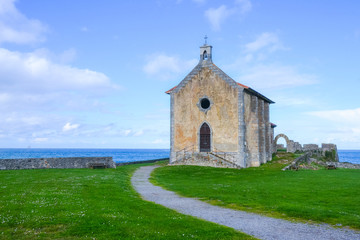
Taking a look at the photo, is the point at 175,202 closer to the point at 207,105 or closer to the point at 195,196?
Result: the point at 195,196

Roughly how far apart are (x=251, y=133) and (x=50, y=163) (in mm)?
23485

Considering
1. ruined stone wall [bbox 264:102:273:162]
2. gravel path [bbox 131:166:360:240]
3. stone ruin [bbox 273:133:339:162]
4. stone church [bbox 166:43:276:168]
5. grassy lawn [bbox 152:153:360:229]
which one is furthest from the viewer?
stone ruin [bbox 273:133:339:162]

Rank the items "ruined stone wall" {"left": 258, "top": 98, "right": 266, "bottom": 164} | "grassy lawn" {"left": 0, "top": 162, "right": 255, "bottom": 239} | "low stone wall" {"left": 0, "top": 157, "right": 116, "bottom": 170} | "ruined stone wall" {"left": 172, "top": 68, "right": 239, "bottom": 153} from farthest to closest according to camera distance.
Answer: "ruined stone wall" {"left": 258, "top": 98, "right": 266, "bottom": 164}, "ruined stone wall" {"left": 172, "top": 68, "right": 239, "bottom": 153}, "low stone wall" {"left": 0, "top": 157, "right": 116, "bottom": 170}, "grassy lawn" {"left": 0, "top": 162, "right": 255, "bottom": 239}

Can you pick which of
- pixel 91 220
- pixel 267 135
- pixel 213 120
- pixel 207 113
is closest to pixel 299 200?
pixel 91 220

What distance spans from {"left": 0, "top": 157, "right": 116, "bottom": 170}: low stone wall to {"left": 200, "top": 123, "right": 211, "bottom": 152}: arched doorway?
432 inches

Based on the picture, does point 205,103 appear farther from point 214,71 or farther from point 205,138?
point 205,138

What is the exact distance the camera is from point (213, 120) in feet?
127

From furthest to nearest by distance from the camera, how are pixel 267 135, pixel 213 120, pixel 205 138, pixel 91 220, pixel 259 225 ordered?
pixel 267 135 < pixel 205 138 < pixel 213 120 < pixel 259 225 < pixel 91 220

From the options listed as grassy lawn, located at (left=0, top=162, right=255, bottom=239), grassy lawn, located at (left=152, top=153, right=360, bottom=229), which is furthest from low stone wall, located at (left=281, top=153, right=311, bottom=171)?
grassy lawn, located at (left=0, top=162, right=255, bottom=239)

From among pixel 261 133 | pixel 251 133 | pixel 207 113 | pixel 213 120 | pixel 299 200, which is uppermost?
pixel 207 113

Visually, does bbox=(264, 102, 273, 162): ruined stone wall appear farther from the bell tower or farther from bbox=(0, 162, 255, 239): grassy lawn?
bbox=(0, 162, 255, 239): grassy lawn

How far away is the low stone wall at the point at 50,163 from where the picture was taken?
1256 inches

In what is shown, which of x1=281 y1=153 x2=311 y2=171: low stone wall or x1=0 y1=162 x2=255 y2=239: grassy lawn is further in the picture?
x1=281 y1=153 x2=311 y2=171: low stone wall

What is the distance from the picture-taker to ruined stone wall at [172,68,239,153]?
124 feet
